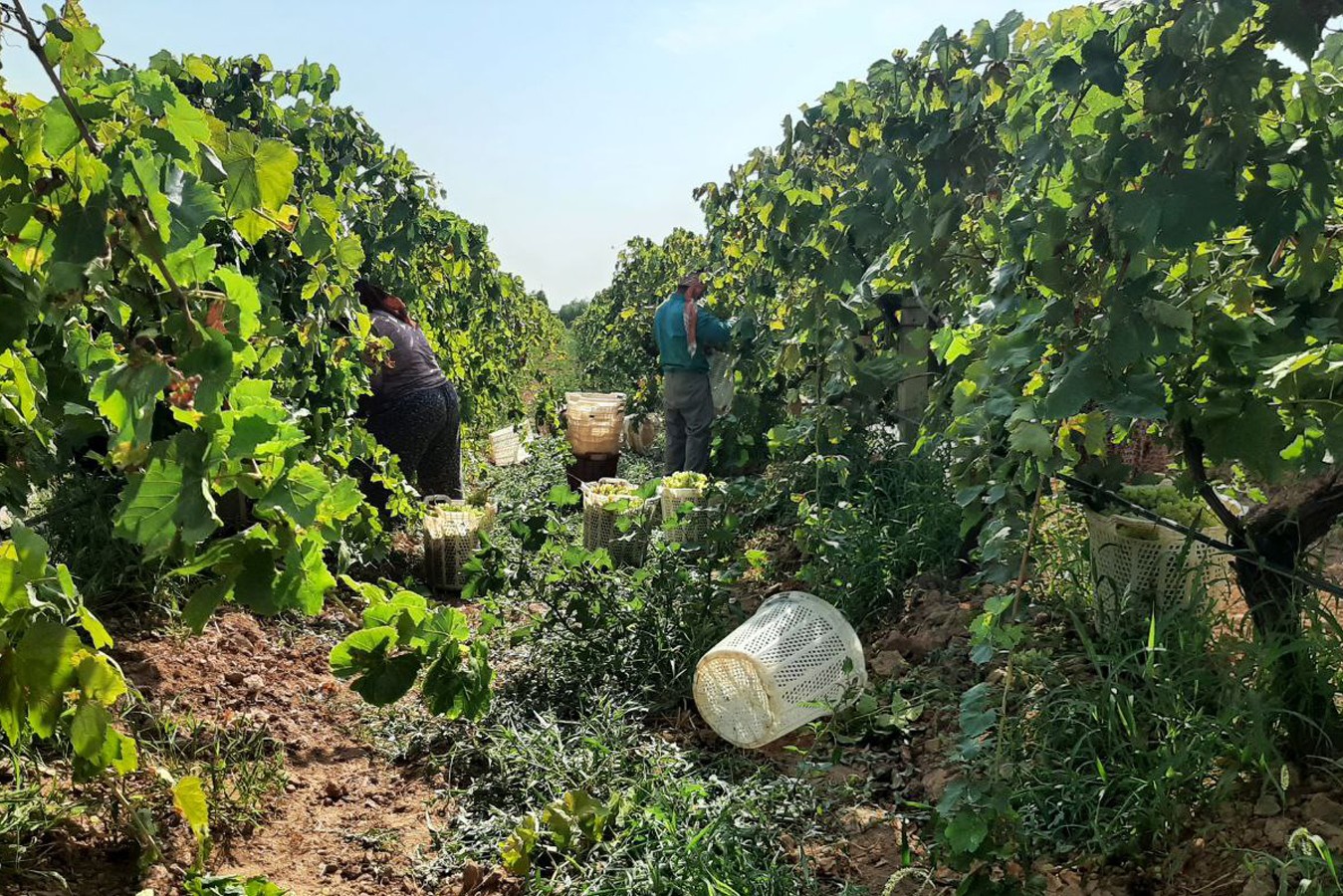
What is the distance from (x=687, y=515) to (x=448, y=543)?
4.34 feet

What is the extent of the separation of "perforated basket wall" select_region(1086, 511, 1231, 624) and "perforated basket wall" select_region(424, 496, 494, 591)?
293 centimetres

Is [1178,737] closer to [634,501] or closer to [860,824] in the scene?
[860,824]

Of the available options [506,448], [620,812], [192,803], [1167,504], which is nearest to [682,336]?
[506,448]

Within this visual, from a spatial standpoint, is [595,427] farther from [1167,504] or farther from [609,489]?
[1167,504]

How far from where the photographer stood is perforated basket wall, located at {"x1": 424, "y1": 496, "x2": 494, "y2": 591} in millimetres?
4758

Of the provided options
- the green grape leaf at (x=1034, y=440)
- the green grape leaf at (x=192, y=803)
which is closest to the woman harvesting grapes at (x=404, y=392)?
the green grape leaf at (x=192, y=803)

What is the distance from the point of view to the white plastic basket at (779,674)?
3.10m

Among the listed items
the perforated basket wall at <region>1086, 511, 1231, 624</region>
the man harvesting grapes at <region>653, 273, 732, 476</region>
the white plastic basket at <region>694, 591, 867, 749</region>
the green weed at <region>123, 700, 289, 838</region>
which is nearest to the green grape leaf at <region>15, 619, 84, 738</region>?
the green weed at <region>123, 700, 289, 838</region>

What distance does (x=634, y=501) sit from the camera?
4.09 meters

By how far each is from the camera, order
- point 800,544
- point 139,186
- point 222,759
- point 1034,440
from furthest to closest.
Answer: point 800,544 → point 222,759 → point 1034,440 → point 139,186

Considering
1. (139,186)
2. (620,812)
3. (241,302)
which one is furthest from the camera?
(620,812)

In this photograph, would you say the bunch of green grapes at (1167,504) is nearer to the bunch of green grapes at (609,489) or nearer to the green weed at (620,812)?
the green weed at (620,812)

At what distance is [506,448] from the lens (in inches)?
357

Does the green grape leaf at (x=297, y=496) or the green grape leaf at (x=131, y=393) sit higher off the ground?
the green grape leaf at (x=131, y=393)
